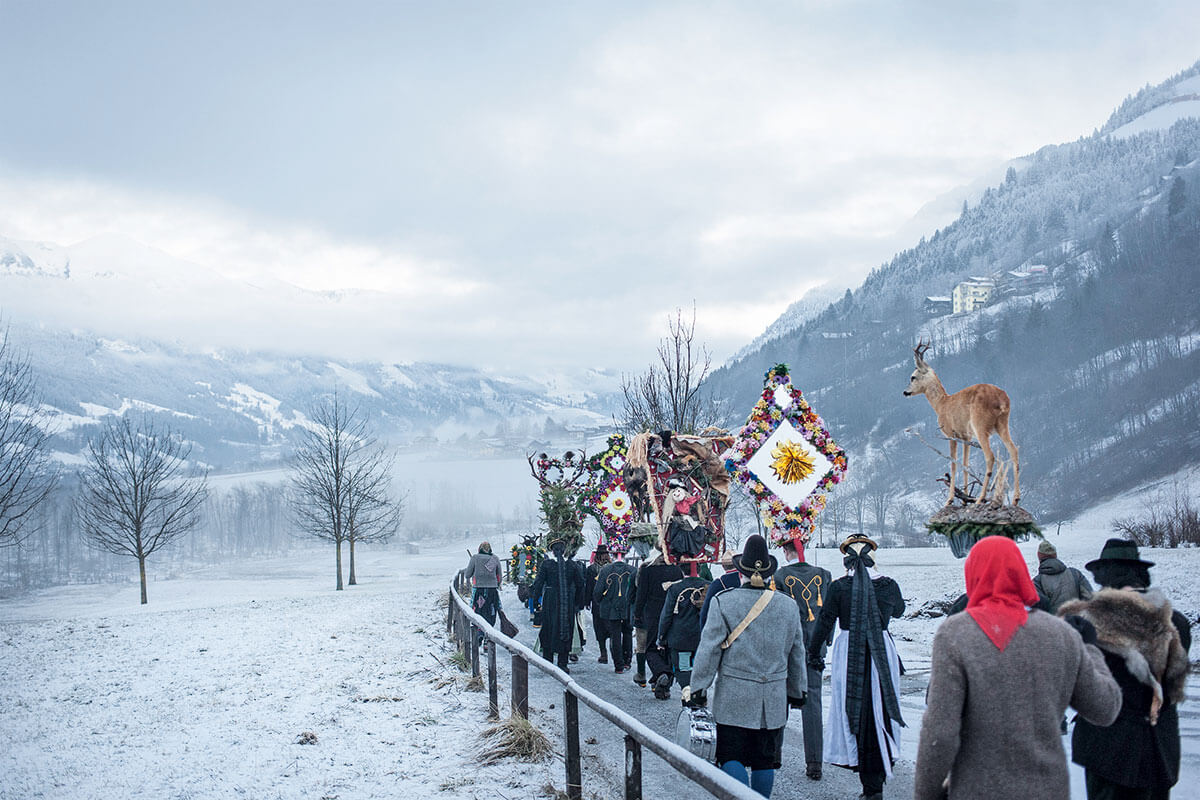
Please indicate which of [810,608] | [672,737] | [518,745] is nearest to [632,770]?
[518,745]

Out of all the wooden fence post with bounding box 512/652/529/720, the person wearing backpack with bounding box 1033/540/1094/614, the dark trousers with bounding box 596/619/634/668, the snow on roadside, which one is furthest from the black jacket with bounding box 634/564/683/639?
the person wearing backpack with bounding box 1033/540/1094/614

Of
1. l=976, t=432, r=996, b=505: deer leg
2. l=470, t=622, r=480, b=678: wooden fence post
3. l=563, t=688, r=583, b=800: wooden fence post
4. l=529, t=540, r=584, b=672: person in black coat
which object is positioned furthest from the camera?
l=529, t=540, r=584, b=672: person in black coat

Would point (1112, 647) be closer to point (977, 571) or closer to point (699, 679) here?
point (977, 571)

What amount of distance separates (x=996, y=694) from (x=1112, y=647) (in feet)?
4.71

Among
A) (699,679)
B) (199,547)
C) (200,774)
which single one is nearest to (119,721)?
(200,774)

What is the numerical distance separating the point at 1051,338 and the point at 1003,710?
116096mm

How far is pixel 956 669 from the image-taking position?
309cm

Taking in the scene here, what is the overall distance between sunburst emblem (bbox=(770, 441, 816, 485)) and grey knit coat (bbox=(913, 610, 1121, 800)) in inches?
305

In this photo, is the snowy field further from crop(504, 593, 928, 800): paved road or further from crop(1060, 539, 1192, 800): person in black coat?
crop(1060, 539, 1192, 800): person in black coat

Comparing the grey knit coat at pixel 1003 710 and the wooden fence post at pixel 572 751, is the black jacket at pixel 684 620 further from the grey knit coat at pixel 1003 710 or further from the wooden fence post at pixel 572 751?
the grey knit coat at pixel 1003 710

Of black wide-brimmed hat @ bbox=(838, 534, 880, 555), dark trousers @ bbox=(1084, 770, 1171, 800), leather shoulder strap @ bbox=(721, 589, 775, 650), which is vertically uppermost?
black wide-brimmed hat @ bbox=(838, 534, 880, 555)

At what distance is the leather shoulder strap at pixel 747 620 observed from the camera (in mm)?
5520

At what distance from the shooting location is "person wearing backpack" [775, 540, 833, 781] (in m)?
7.33

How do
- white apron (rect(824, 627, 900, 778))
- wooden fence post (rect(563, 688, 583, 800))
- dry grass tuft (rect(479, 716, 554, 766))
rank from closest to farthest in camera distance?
wooden fence post (rect(563, 688, 583, 800)) → white apron (rect(824, 627, 900, 778)) → dry grass tuft (rect(479, 716, 554, 766))
